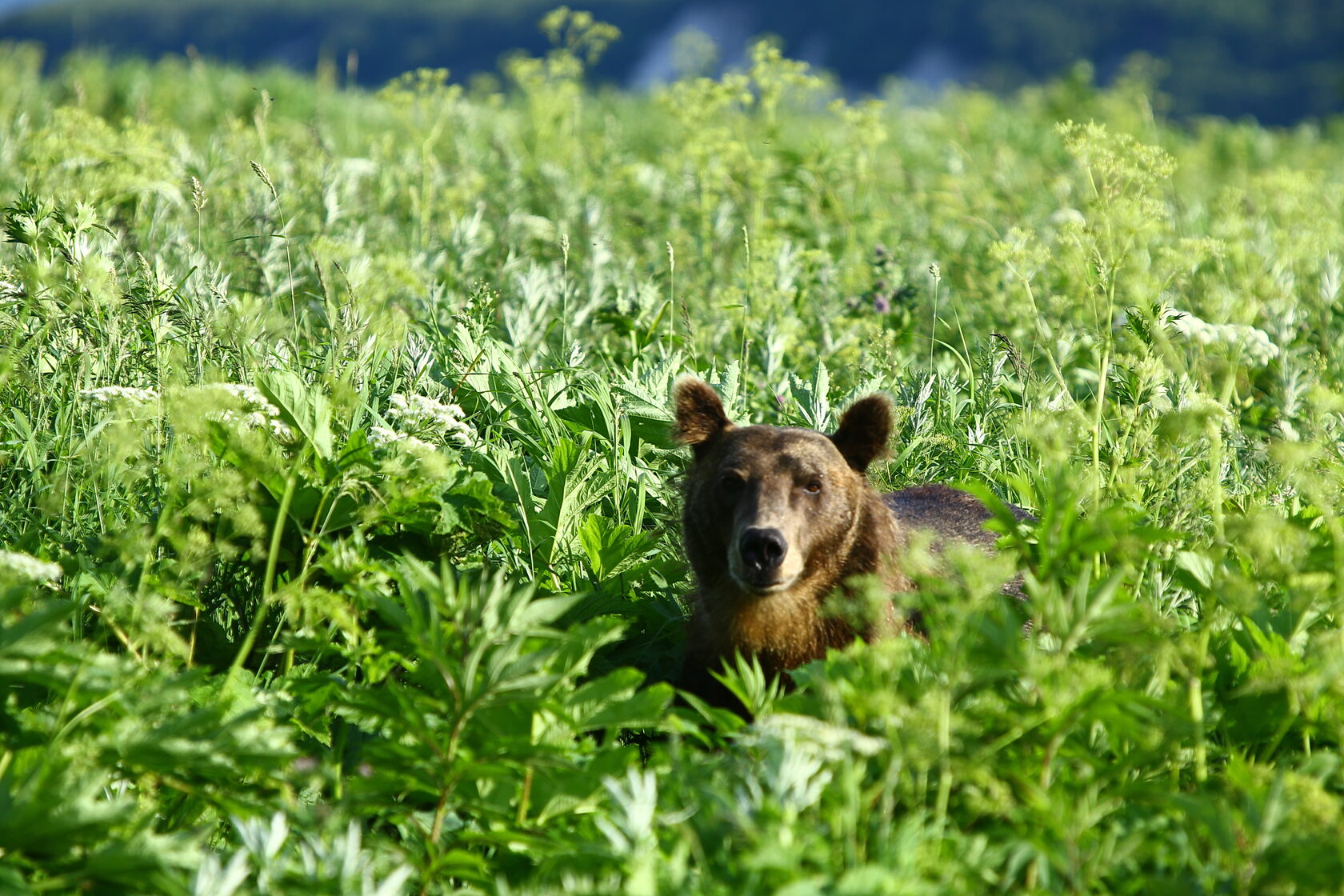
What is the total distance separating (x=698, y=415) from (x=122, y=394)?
71.5 inches

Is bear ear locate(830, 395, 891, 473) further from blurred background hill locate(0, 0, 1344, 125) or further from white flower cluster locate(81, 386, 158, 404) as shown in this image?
blurred background hill locate(0, 0, 1344, 125)

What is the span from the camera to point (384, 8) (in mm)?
157375

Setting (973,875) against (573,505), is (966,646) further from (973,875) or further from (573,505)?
(573,505)

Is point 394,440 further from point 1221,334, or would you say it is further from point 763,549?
point 1221,334

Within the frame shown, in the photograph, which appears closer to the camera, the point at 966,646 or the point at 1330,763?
the point at 966,646

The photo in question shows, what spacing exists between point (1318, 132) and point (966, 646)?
1703 centimetres

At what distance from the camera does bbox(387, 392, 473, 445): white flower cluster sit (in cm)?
356

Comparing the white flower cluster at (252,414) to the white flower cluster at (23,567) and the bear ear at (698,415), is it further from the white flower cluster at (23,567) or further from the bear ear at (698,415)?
the bear ear at (698,415)

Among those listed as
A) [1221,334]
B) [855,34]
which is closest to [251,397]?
[1221,334]

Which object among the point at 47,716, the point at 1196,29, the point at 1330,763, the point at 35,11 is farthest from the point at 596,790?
the point at 35,11

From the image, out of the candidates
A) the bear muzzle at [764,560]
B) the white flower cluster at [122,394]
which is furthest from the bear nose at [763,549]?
the white flower cluster at [122,394]

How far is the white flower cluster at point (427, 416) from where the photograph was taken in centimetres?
356

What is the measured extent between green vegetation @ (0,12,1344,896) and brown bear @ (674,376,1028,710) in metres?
0.26

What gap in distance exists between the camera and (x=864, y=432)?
4.02 m
